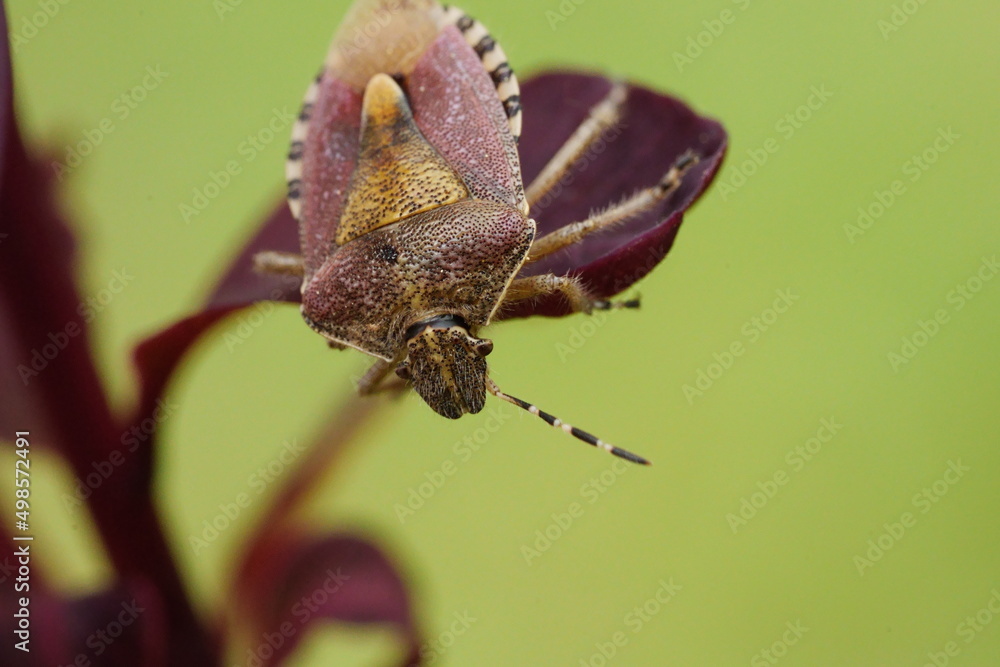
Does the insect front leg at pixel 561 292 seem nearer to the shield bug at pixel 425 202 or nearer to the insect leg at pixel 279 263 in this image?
the shield bug at pixel 425 202

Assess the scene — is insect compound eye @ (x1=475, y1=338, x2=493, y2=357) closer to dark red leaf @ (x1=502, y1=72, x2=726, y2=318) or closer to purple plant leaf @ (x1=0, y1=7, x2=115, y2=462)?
dark red leaf @ (x1=502, y1=72, x2=726, y2=318)

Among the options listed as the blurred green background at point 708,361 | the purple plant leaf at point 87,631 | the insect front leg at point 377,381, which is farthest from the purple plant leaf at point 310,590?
the blurred green background at point 708,361

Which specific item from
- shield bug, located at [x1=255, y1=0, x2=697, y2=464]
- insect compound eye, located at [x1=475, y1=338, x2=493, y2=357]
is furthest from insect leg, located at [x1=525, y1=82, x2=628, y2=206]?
insect compound eye, located at [x1=475, y1=338, x2=493, y2=357]

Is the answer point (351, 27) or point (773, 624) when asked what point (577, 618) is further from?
point (351, 27)

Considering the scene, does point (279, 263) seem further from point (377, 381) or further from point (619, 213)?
point (619, 213)

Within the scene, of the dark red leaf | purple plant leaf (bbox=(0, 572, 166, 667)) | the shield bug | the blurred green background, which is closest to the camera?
purple plant leaf (bbox=(0, 572, 166, 667))

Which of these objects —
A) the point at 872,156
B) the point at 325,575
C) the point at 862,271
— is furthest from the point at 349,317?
the point at 872,156
